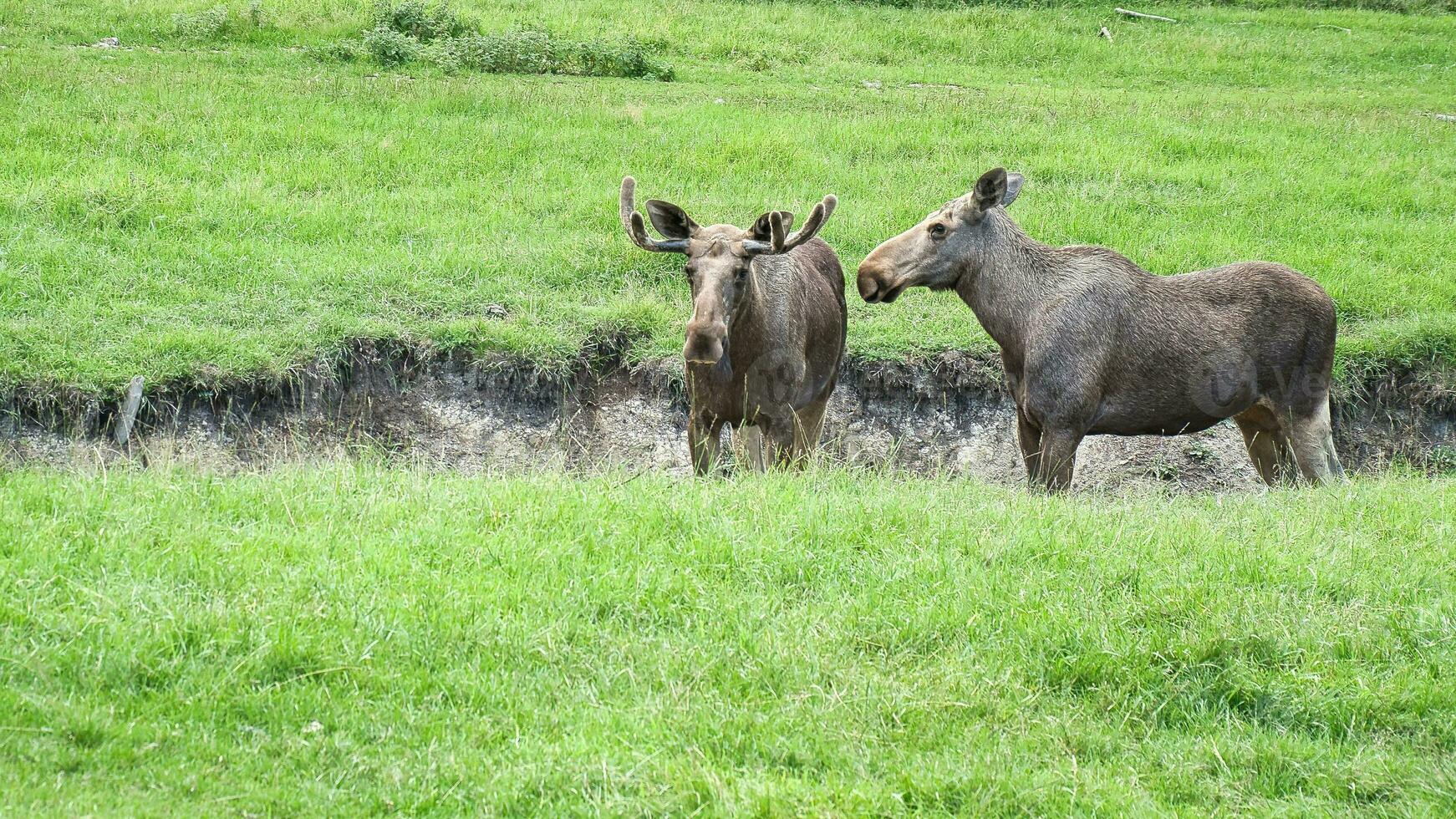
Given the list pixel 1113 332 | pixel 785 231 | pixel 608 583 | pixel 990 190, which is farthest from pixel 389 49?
pixel 608 583

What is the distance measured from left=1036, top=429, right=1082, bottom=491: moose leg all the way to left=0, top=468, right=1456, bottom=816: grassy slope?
2.25 meters

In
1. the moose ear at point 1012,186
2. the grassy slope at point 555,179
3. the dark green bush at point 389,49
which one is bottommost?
the grassy slope at point 555,179

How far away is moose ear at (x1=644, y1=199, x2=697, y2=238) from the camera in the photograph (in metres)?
9.22

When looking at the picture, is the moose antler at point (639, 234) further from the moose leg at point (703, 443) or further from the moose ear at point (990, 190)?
the moose ear at point (990, 190)

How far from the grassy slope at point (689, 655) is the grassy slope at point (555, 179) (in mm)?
5116

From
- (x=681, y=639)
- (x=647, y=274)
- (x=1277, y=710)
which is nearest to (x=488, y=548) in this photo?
(x=681, y=639)

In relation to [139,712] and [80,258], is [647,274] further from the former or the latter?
[139,712]

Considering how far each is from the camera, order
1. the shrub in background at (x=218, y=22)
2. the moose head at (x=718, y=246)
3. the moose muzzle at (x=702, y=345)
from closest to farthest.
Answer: the moose muzzle at (x=702, y=345) < the moose head at (x=718, y=246) < the shrub in background at (x=218, y=22)

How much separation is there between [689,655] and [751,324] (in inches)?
179

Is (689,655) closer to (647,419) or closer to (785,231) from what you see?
(785,231)

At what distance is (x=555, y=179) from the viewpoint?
619 inches

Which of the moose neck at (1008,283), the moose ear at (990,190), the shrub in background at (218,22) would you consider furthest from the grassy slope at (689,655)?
the shrub in background at (218,22)

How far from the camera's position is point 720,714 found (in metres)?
5.14

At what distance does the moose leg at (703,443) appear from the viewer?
9680 mm
